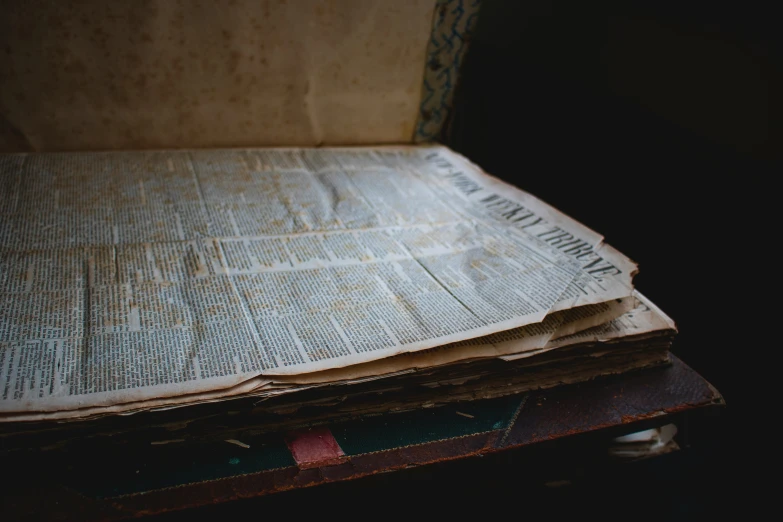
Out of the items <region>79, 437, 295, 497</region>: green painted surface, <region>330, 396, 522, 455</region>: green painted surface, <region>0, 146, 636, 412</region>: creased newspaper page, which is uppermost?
<region>0, 146, 636, 412</region>: creased newspaper page

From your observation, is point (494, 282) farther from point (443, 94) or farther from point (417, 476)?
point (443, 94)

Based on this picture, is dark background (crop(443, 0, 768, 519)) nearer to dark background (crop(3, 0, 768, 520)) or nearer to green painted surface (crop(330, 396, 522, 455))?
dark background (crop(3, 0, 768, 520))

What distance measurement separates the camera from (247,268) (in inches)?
28.7

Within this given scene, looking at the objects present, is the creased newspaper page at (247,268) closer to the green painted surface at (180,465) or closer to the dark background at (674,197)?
the green painted surface at (180,465)

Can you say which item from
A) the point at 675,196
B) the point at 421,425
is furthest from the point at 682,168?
the point at 421,425

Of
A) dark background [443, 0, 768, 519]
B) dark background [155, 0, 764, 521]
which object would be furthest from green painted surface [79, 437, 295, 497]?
dark background [443, 0, 768, 519]

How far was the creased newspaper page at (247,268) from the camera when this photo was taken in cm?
55

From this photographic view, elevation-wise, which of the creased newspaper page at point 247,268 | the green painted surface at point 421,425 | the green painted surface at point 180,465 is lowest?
the green painted surface at point 180,465

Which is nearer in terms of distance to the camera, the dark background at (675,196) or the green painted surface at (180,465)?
the green painted surface at (180,465)

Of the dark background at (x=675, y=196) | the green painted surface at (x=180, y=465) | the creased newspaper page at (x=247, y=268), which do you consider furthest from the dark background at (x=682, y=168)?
the green painted surface at (x=180, y=465)

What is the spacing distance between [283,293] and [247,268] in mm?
76

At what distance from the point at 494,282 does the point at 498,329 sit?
119 millimetres

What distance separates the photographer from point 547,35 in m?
1.40

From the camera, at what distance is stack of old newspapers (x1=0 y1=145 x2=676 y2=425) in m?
0.54
